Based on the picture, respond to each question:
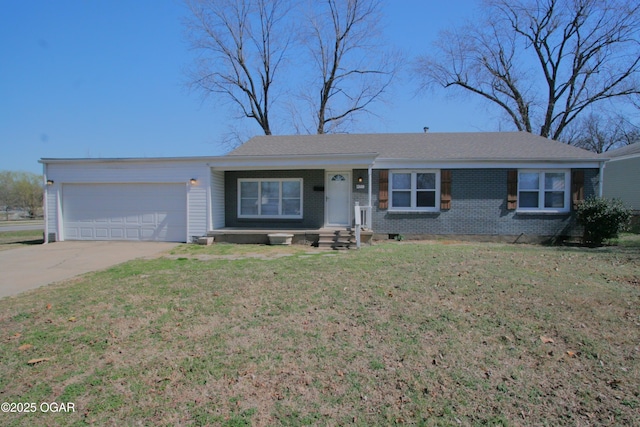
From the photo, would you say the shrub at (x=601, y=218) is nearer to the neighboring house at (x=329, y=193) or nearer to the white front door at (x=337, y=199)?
the neighboring house at (x=329, y=193)

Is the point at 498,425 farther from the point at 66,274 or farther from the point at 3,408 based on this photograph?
the point at 66,274

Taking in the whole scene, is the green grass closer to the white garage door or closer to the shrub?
the shrub

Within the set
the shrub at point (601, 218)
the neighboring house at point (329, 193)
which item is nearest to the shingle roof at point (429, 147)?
the neighboring house at point (329, 193)

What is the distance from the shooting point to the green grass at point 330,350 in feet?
8.94

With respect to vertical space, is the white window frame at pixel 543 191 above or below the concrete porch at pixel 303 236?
above

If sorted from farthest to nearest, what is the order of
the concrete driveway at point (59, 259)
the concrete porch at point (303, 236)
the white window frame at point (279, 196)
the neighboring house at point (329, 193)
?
1. the white window frame at point (279, 196)
2. the neighboring house at point (329, 193)
3. the concrete porch at point (303, 236)
4. the concrete driveway at point (59, 259)

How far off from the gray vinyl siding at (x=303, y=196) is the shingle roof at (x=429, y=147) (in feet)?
2.81

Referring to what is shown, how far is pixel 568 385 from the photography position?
3.05 metres

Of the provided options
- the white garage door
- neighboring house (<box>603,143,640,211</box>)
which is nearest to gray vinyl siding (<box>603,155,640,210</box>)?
neighboring house (<box>603,143,640,211</box>)

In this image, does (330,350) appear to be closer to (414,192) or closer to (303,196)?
(303,196)

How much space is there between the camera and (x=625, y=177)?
59.1 feet

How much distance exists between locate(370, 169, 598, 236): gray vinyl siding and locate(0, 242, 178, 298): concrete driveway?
7.93m

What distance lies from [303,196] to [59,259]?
25.4ft

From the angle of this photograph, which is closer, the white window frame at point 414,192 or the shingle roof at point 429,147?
the shingle roof at point 429,147
